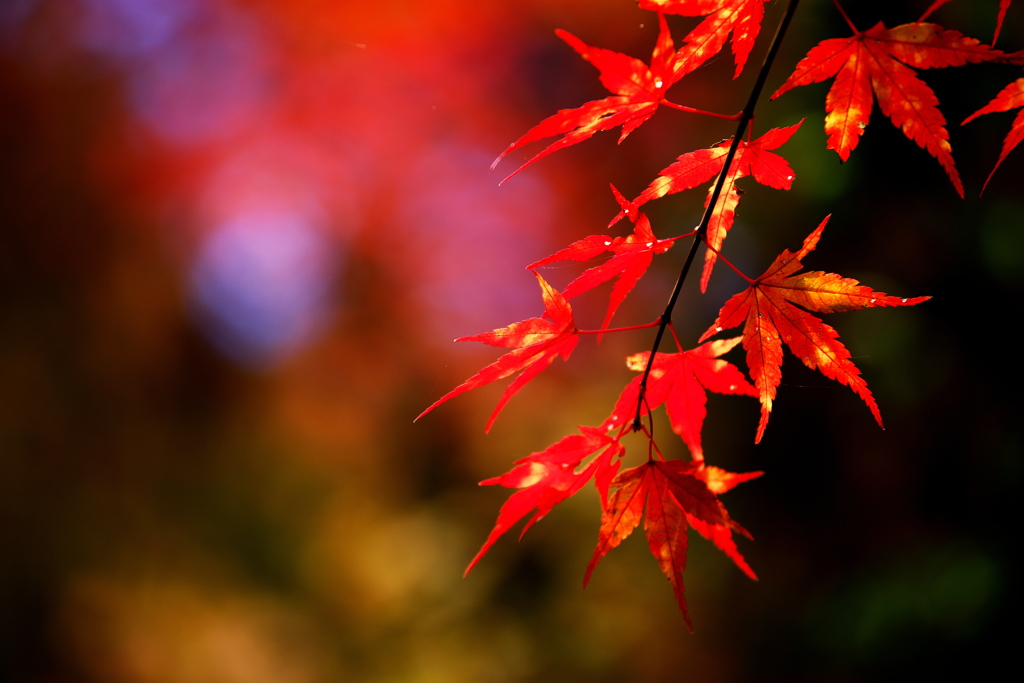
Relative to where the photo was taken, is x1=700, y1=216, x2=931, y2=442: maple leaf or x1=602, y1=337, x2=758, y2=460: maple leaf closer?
x1=700, y1=216, x2=931, y2=442: maple leaf

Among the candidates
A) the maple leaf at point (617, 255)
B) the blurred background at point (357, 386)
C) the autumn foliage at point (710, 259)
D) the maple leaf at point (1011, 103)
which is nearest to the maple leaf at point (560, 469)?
the autumn foliage at point (710, 259)

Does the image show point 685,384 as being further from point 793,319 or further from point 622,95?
point 622,95

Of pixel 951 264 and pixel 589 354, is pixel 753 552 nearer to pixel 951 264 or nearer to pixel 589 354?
pixel 589 354

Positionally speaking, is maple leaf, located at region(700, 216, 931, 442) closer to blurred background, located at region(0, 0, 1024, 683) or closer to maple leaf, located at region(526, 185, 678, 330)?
maple leaf, located at region(526, 185, 678, 330)

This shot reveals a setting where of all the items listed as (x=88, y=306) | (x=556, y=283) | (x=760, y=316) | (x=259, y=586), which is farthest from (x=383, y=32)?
(x=259, y=586)

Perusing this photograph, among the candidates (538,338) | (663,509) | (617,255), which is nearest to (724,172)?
(617,255)

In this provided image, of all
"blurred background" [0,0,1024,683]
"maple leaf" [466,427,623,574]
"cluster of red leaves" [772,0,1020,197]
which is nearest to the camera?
"cluster of red leaves" [772,0,1020,197]

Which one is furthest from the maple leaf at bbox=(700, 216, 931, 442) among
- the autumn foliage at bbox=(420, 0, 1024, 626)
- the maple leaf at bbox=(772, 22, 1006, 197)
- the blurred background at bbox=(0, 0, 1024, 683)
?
the blurred background at bbox=(0, 0, 1024, 683)
